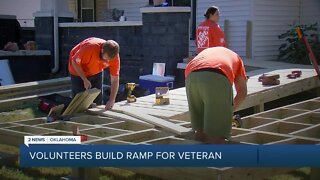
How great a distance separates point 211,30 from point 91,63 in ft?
8.67

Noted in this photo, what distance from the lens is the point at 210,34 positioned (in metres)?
8.48

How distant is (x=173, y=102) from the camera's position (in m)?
7.54

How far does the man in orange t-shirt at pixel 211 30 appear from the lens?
27.7 feet

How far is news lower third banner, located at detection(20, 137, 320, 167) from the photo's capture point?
401cm

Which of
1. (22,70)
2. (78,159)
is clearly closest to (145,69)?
(22,70)

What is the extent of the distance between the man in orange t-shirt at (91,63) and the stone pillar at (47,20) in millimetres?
7673

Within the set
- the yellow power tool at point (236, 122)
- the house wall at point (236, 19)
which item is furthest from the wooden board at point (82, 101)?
the house wall at point (236, 19)

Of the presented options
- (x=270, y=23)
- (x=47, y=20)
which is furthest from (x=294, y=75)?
(x=47, y=20)

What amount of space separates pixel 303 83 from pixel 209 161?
5328mm

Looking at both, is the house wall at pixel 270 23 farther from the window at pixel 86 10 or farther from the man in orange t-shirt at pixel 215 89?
the man in orange t-shirt at pixel 215 89

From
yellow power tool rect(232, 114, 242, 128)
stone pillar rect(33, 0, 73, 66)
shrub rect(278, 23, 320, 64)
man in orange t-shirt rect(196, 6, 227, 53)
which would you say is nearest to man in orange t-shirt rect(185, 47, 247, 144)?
yellow power tool rect(232, 114, 242, 128)

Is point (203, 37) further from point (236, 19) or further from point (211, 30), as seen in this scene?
point (236, 19)

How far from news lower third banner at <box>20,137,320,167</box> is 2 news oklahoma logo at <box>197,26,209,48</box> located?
462 cm

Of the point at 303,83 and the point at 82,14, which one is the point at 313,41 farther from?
the point at 82,14
